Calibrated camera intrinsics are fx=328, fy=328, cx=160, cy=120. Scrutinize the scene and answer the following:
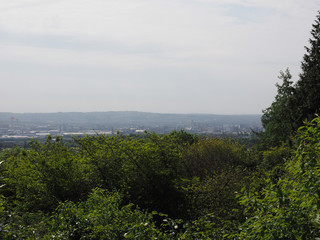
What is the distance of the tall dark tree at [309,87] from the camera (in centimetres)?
2712

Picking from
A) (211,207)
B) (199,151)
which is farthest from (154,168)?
(199,151)

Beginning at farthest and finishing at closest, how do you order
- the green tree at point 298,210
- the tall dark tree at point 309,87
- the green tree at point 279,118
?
the green tree at point 279,118, the tall dark tree at point 309,87, the green tree at point 298,210

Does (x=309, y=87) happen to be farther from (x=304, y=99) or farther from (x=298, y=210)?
(x=298, y=210)

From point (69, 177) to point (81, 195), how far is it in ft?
2.90

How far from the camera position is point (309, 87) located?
28.0 m

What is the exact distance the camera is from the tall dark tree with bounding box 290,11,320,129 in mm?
27125

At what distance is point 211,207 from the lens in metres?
12.5

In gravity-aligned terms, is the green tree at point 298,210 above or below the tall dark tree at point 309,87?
below

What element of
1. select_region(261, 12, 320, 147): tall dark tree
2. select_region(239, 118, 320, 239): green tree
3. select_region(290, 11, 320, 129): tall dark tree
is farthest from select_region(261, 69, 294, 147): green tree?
select_region(239, 118, 320, 239): green tree

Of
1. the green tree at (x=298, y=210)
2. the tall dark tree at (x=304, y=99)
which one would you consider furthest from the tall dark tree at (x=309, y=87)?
the green tree at (x=298, y=210)

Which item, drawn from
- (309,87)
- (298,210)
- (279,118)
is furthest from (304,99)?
(298,210)

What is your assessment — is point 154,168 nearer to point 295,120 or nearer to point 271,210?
point 271,210

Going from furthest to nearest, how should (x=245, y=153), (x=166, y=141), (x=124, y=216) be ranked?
(x=245, y=153) → (x=166, y=141) → (x=124, y=216)

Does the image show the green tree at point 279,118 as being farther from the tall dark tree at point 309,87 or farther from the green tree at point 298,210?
the green tree at point 298,210
